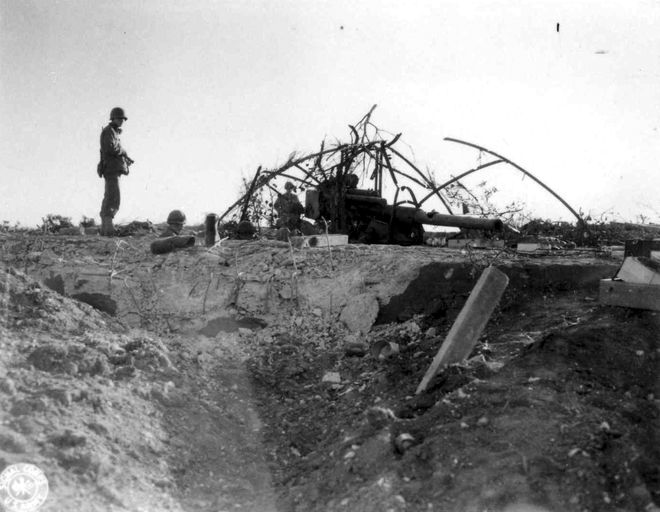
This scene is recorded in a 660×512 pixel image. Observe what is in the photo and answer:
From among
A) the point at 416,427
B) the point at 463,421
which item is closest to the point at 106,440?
the point at 416,427

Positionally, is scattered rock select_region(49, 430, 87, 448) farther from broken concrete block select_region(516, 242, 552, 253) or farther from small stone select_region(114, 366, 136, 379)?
broken concrete block select_region(516, 242, 552, 253)

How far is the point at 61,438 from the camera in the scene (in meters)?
3.55

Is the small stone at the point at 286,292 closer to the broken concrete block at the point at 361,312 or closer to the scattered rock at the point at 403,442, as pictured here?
the broken concrete block at the point at 361,312

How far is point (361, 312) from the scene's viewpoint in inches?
236

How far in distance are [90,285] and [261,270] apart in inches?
64.2

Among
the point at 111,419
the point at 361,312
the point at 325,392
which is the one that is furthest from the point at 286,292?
the point at 111,419

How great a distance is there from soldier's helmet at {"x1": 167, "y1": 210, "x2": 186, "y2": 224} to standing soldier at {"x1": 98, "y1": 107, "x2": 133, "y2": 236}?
2.97 feet

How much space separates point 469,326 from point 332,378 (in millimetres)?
1229

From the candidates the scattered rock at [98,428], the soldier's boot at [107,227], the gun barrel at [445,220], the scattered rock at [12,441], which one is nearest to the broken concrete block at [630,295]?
the scattered rock at [98,428]

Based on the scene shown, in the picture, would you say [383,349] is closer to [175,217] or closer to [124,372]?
[124,372]

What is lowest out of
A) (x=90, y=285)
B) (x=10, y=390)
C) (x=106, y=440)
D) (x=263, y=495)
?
(x=263, y=495)

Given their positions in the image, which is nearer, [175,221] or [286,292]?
[286,292]

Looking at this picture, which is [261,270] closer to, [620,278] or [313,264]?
[313,264]

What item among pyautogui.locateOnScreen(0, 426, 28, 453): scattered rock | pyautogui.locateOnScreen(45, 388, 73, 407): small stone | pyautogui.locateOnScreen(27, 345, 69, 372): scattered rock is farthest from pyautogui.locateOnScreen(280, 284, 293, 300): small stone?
pyautogui.locateOnScreen(0, 426, 28, 453): scattered rock
